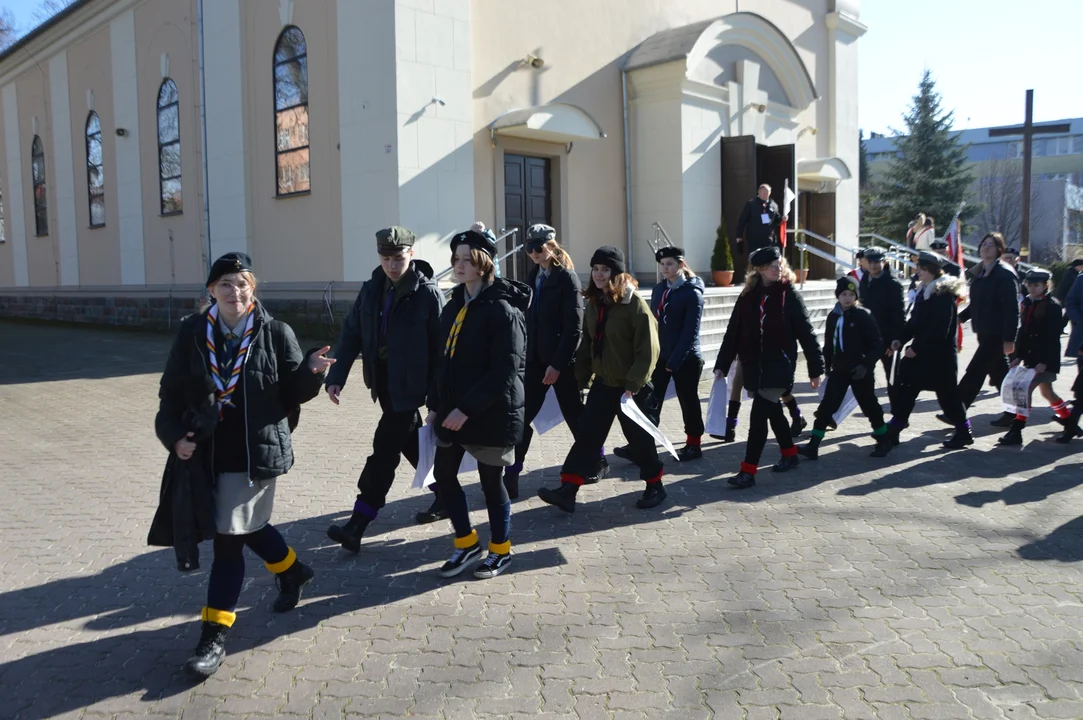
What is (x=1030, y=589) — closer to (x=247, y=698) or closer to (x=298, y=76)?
(x=247, y=698)

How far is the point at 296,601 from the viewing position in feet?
14.0

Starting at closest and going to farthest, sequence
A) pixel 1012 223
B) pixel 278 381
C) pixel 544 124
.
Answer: pixel 278 381
pixel 544 124
pixel 1012 223

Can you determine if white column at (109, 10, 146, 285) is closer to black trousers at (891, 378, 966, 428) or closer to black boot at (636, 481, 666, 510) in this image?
black boot at (636, 481, 666, 510)

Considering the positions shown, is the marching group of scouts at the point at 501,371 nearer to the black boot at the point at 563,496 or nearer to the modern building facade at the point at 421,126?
the black boot at the point at 563,496

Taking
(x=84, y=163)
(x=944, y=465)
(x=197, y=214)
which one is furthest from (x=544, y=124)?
(x=84, y=163)

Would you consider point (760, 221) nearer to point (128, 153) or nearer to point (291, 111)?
point (291, 111)

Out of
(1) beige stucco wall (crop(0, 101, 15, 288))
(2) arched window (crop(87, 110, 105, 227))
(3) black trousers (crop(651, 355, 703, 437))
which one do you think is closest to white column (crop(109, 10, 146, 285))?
(2) arched window (crop(87, 110, 105, 227))

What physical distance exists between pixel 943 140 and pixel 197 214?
30188 mm

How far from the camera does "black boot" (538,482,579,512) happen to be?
18.6ft

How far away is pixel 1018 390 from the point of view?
8055 mm

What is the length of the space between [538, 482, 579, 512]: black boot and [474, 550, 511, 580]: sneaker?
895 millimetres

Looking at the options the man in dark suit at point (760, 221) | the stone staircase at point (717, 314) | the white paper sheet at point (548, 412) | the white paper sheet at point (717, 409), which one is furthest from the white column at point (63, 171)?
the white paper sheet at point (717, 409)

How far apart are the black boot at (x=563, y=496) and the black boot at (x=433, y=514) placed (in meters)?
0.67

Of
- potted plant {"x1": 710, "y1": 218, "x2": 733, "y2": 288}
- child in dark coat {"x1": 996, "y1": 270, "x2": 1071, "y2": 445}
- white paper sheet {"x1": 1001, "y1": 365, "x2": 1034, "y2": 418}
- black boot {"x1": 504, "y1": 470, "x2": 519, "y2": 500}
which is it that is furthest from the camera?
potted plant {"x1": 710, "y1": 218, "x2": 733, "y2": 288}
